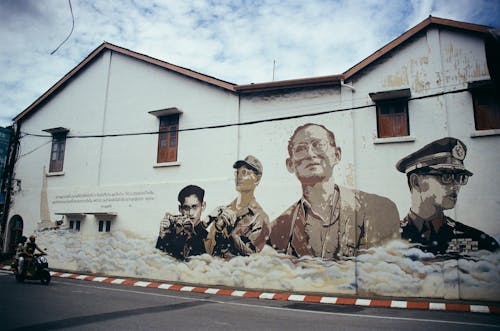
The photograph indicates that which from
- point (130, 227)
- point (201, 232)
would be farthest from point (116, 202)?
point (201, 232)

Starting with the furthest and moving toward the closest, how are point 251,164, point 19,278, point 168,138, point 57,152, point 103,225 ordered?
point 57,152, point 103,225, point 168,138, point 251,164, point 19,278

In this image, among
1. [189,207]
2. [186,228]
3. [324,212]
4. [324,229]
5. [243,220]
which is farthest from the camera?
[189,207]

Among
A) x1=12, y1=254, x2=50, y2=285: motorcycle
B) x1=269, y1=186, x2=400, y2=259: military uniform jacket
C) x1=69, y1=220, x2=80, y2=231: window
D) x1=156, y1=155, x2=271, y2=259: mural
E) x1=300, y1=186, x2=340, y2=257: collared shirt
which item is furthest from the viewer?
x1=69, y1=220, x2=80, y2=231: window

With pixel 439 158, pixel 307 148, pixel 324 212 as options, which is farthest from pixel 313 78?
pixel 439 158

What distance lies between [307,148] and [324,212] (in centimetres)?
226

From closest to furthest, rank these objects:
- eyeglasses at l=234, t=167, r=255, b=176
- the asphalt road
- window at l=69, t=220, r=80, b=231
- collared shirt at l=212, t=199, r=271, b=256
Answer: the asphalt road
collared shirt at l=212, t=199, r=271, b=256
eyeglasses at l=234, t=167, r=255, b=176
window at l=69, t=220, r=80, b=231

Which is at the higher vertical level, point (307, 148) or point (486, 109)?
point (486, 109)

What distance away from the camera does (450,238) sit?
11.7 meters

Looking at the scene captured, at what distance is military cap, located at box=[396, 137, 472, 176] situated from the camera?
11984 mm

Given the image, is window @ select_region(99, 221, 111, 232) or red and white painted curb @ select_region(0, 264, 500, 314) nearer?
red and white painted curb @ select_region(0, 264, 500, 314)

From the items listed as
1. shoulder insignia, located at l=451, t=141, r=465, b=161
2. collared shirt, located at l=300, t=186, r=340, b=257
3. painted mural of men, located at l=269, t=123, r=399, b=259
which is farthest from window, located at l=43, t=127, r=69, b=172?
shoulder insignia, located at l=451, t=141, r=465, b=161

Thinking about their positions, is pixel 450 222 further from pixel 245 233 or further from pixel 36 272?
pixel 36 272

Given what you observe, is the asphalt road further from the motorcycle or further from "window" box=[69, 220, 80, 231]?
"window" box=[69, 220, 80, 231]

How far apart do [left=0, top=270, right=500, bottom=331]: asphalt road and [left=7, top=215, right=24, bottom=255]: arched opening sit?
32.4 feet
